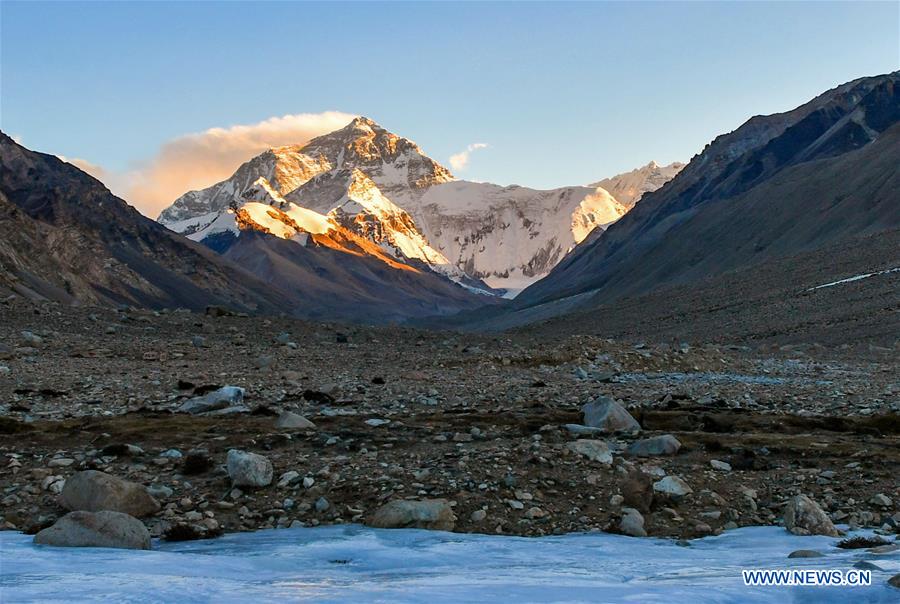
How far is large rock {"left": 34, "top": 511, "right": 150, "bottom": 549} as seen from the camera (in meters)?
9.89

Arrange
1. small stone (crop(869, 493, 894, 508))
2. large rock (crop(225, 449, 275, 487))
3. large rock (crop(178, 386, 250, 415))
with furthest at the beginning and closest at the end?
large rock (crop(178, 386, 250, 415)), large rock (crop(225, 449, 275, 487)), small stone (crop(869, 493, 894, 508))

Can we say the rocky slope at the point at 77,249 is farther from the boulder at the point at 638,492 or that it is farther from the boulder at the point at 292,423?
the boulder at the point at 638,492

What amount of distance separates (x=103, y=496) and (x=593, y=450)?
7.20 m

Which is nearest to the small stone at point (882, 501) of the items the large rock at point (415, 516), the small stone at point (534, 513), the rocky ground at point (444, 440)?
the rocky ground at point (444, 440)

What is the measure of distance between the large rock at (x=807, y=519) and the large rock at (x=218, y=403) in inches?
469

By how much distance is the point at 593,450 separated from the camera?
1368 centimetres

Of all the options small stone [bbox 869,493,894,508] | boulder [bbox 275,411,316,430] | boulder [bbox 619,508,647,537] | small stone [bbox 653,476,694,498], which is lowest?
boulder [bbox 619,508,647,537]

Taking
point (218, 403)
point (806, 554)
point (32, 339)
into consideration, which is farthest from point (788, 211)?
point (806, 554)

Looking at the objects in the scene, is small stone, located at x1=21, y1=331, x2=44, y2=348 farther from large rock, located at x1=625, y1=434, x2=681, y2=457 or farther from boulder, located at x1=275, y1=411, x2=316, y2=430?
large rock, located at x1=625, y1=434, x2=681, y2=457

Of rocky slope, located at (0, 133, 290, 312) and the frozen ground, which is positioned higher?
rocky slope, located at (0, 133, 290, 312)

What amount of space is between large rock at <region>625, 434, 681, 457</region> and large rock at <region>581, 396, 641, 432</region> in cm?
167

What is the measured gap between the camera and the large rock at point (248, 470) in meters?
12.5

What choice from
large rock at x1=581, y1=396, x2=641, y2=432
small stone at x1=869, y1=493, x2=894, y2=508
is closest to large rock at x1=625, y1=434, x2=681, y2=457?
large rock at x1=581, y1=396, x2=641, y2=432

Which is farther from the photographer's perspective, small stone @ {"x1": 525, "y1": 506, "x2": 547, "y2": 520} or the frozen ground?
small stone @ {"x1": 525, "y1": 506, "x2": 547, "y2": 520}
